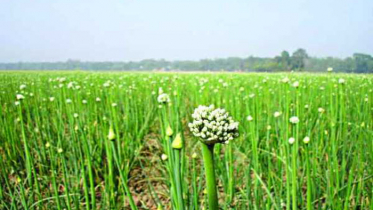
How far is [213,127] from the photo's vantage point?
0.59 m

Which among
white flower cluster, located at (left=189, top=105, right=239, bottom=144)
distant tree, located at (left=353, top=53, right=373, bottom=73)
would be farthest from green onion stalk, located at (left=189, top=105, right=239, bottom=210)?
distant tree, located at (left=353, top=53, right=373, bottom=73)

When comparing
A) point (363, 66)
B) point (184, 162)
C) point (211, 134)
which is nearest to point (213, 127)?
point (211, 134)

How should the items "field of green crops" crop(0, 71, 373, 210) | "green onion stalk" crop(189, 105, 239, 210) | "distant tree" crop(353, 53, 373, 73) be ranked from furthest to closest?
"distant tree" crop(353, 53, 373, 73), "field of green crops" crop(0, 71, 373, 210), "green onion stalk" crop(189, 105, 239, 210)

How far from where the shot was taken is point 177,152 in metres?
0.57

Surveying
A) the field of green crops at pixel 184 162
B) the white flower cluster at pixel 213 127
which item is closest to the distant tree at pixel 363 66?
the field of green crops at pixel 184 162

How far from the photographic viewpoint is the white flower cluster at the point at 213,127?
573 mm

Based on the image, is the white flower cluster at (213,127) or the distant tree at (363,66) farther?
the distant tree at (363,66)

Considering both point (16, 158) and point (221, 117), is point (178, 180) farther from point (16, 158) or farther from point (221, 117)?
point (16, 158)

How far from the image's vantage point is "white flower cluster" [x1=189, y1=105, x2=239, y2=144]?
57 centimetres

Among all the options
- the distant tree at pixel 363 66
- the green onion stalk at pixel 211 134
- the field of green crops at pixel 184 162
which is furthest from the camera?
the distant tree at pixel 363 66

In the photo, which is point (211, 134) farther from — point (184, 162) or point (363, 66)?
point (363, 66)

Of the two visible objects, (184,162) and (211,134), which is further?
(184,162)

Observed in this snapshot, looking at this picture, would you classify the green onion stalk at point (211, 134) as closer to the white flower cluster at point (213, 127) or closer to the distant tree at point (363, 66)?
the white flower cluster at point (213, 127)

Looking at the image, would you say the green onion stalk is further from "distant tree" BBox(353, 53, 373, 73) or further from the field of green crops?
"distant tree" BBox(353, 53, 373, 73)
